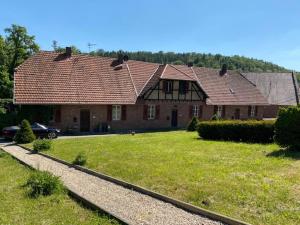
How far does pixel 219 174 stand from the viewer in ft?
36.3

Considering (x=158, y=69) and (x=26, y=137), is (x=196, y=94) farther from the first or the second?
(x=26, y=137)

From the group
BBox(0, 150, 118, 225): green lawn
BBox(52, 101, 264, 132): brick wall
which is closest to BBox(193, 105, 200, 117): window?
BBox(52, 101, 264, 132): brick wall

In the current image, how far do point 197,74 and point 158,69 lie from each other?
5906 mm

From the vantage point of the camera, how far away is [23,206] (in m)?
9.02

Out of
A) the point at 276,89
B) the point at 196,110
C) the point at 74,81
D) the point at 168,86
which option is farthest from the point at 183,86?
the point at 276,89

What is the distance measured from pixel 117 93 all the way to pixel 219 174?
862 inches

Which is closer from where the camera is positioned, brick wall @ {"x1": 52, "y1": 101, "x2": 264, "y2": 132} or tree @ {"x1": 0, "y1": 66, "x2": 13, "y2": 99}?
brick wall @ {"x1": 52, "y1": 101, "x2": 264, "y2": 132}

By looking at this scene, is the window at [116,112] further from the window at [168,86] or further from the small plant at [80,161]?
the small plant at [80,161]

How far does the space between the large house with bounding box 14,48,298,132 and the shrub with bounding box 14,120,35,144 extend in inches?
173

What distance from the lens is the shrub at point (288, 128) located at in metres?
14.9

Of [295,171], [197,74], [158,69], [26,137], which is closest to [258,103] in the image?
[197,74]

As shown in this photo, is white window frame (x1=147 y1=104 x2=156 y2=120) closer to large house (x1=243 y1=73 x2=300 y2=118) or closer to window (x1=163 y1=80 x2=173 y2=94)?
window (x1=163 y1=80 x2=173 y2=94)

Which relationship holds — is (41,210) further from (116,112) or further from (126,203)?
(116,112)

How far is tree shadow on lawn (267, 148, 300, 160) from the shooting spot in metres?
13.7
